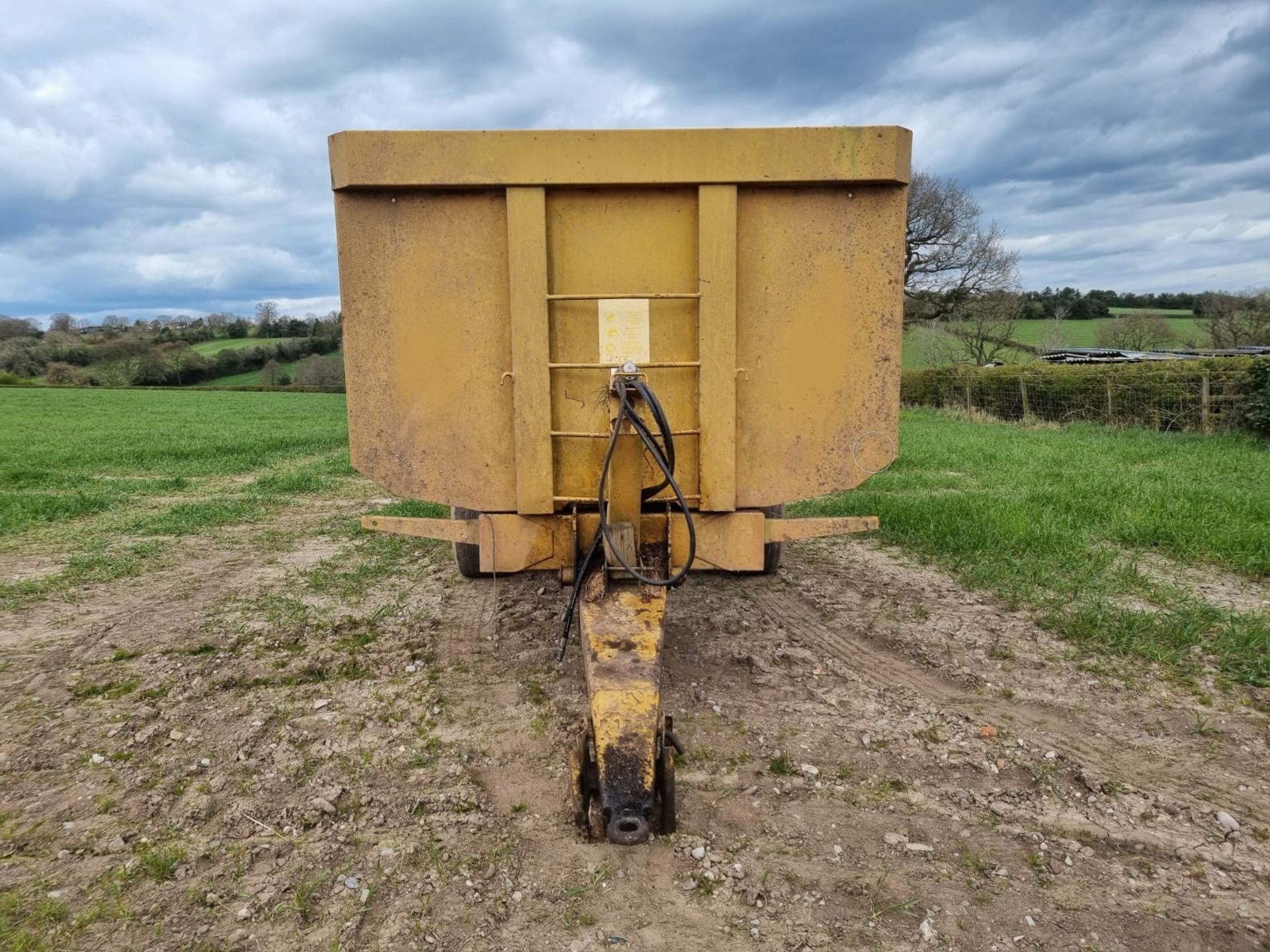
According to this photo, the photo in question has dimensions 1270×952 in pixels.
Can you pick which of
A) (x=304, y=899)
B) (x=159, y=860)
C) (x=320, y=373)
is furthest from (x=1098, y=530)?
(x=320, y=373)

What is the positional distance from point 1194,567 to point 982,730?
3.41m

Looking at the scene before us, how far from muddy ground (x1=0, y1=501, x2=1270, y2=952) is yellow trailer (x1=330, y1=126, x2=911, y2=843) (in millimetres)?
774

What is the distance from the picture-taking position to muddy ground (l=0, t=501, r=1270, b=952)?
2248 millimetres

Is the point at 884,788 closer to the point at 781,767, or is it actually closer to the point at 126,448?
the point at 781,767

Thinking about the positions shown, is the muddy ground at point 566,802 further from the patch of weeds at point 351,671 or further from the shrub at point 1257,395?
the shrub at point 1257,395

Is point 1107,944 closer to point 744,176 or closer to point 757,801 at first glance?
point 757,801

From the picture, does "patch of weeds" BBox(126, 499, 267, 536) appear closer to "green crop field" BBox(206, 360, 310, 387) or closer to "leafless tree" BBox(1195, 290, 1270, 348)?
"leafless tree" BBox(1195, 290, 1270, 348)

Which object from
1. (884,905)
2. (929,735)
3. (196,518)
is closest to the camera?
(884,905)

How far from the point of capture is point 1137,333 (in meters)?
42.3

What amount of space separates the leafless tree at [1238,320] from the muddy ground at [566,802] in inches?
1442

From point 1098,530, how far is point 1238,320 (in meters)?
35.6

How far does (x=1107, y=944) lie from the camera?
215 centimetres

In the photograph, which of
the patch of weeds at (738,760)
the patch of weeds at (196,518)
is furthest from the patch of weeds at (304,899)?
the patch of weeds at (196,518)

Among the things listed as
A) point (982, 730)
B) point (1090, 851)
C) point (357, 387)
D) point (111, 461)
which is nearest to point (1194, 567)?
point (982, 730)
